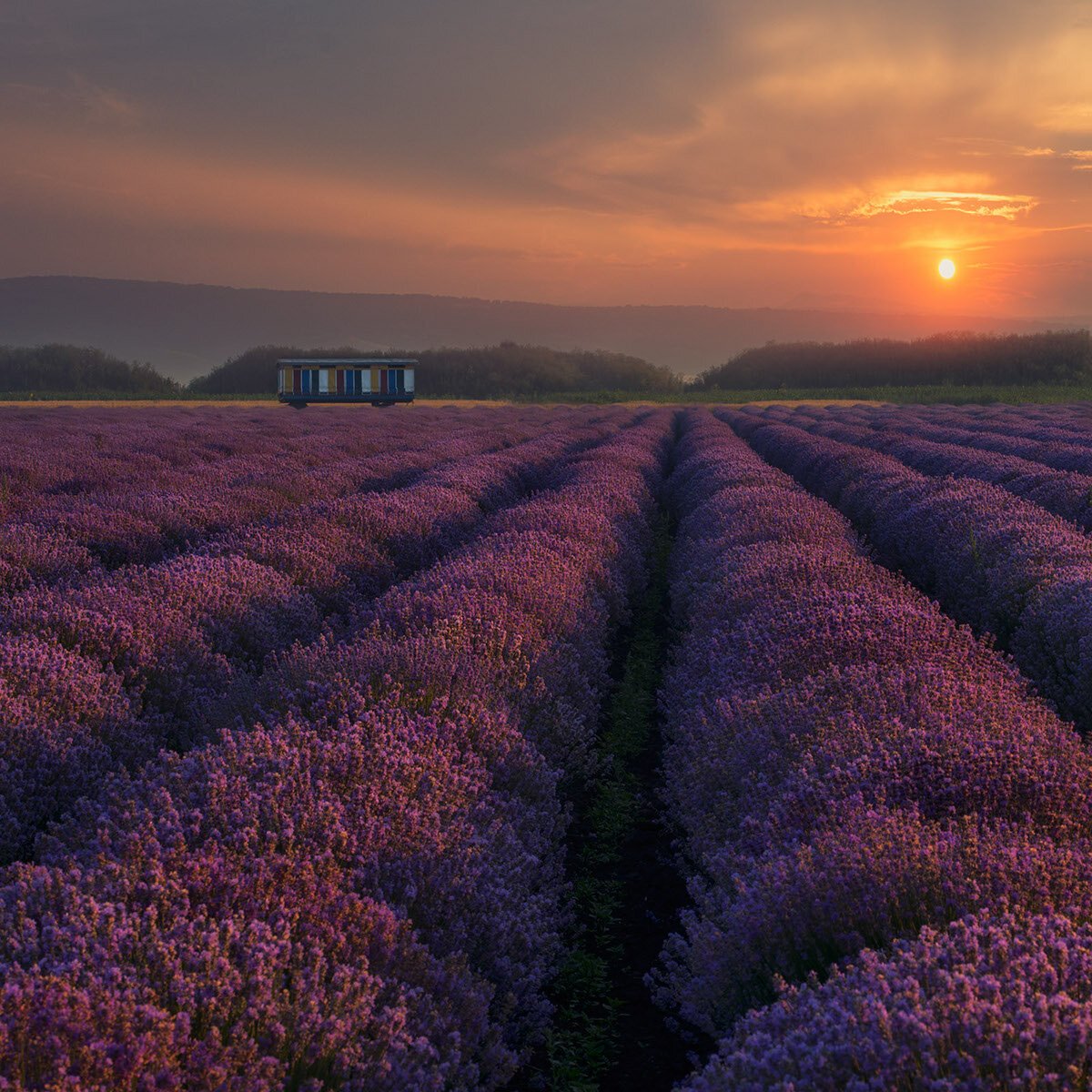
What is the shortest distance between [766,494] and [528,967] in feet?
22.5

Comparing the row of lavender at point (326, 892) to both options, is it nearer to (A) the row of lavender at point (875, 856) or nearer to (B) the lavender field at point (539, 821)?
(B) the lavender field at point (539, 821)

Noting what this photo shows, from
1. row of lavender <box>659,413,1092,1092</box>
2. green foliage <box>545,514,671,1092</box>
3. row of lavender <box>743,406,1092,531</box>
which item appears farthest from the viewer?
row of lavender <box>743,406,1092,531</box>

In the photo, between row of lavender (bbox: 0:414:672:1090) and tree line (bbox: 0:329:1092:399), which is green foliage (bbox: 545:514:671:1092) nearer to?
row of lavender (bbox: 0:414:672:1090)

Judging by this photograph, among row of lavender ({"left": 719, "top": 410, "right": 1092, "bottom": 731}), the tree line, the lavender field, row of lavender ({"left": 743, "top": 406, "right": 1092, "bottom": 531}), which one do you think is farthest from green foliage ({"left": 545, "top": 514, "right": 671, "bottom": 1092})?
the tree line

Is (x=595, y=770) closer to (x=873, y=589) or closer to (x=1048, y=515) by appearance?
(x=873, y=589)

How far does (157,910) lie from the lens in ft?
7.47

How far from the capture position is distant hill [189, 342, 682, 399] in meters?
76.9

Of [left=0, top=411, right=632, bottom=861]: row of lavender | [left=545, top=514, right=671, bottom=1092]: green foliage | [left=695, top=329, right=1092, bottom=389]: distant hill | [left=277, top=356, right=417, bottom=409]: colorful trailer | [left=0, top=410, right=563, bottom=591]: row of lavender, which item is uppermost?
[left=695, top=329, right=1092, bottom=389]: distant hill

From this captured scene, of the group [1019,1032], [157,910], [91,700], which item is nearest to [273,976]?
[157,910]

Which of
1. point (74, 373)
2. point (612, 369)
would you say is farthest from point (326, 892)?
point (612, 369)

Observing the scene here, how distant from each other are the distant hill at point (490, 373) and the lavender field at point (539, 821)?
66.6 meters

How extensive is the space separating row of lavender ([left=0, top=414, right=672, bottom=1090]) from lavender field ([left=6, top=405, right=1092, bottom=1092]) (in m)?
0.01

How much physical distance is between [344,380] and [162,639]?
4480cm

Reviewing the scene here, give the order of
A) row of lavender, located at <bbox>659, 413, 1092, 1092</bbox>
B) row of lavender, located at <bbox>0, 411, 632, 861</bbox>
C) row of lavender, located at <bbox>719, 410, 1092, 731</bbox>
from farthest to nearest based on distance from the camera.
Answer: row of lavender, located at <bbox>719, 410, 1092, 731</bbox>
row of lavender, located at <bbox>0, 411, 632, 861</bbox>
row of lavender, located at <bbox>659, 413, 1092, 1092</bbox>
